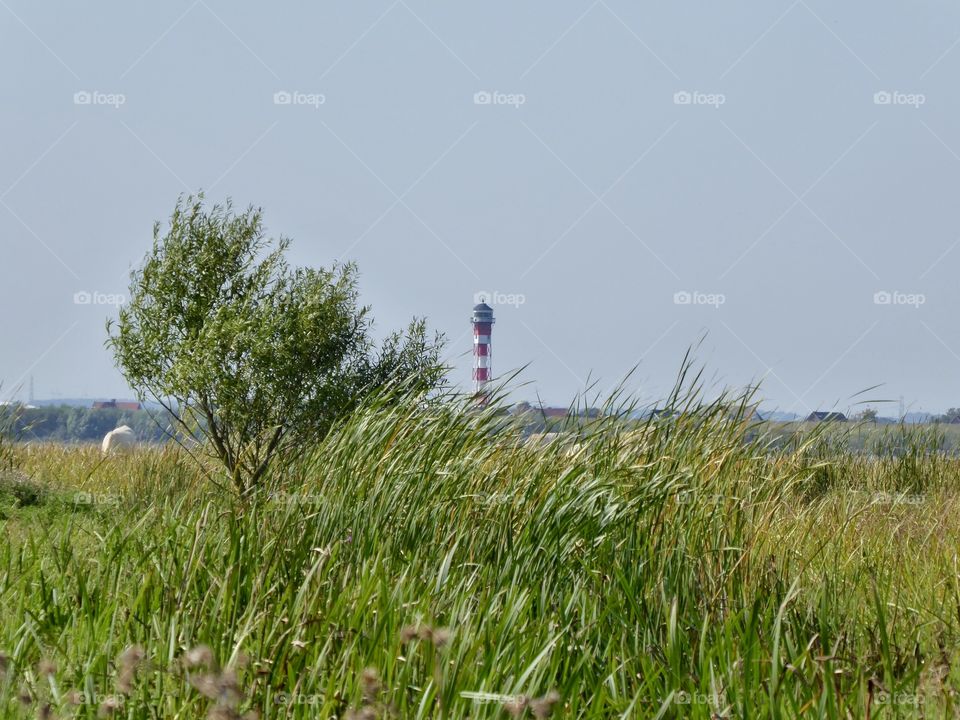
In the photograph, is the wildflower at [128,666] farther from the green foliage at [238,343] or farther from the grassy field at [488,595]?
the green foliage at [238,343]

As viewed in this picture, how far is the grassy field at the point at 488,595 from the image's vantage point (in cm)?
390

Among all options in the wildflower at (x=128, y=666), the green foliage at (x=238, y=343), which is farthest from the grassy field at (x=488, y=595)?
the green foliage at (x=238, y=343)

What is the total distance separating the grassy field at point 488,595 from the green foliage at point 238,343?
528cm

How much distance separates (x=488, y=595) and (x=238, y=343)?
9.35m

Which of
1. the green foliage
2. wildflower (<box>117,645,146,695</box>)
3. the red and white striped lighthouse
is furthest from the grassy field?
the red and white striped lighthouse

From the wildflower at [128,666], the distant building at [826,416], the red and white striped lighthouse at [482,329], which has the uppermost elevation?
the red and white striped lighthouse at [482,329]

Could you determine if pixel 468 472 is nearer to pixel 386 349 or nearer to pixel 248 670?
pixel 248 670

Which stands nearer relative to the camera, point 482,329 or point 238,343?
point 238,343

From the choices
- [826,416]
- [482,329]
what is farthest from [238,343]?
[482,329]

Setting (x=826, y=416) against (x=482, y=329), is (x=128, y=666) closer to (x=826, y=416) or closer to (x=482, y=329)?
(x=826, y=416)

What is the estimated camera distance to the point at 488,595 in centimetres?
526

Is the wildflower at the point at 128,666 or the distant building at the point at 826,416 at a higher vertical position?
the distant building at the point at 826,416

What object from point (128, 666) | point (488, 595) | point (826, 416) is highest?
point (826, 416)

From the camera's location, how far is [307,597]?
5.12 metres
